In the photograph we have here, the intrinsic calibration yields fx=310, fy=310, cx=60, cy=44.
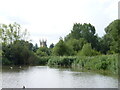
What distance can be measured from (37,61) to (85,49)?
10800 mm

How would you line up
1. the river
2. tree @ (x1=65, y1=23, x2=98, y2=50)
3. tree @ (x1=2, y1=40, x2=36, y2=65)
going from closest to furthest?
the river, tree @ (x1=2, y1=40, x2=36, y2=65), tree @ (x1=65, y1=23, x2=98, y2=50)

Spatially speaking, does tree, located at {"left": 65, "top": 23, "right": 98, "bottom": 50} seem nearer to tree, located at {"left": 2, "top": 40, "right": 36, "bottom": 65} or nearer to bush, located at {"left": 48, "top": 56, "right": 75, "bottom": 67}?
tree, located at {"left": 2, "top": 40, "right": 36, "bottom": 65}

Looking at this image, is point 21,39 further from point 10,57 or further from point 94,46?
point 94,46

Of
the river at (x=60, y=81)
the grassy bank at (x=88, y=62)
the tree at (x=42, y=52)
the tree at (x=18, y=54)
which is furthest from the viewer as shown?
the tree at (x=42, y=52)

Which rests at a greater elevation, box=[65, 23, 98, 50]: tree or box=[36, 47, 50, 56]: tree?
box=[65, 23, 98, 50]: tree

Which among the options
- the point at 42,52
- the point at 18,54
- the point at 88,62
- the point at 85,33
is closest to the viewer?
the point at 88,62

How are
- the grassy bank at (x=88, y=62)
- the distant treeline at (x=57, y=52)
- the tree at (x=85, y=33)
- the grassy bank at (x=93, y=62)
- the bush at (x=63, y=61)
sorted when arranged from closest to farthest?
1. the grassy bank at (x=93, y=62)
2. the grassy bank at (x=88, y=62)
3. the distant treeline at (x=57, y=52)
4. the bush at (x=63, y=61)
5. the tree at (x=85, y=33)

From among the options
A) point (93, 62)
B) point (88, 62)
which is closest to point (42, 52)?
point (88, 62)

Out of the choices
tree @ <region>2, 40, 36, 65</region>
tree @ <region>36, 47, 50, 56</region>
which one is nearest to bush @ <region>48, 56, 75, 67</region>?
Result: tree @ <region>2, 40, 36, 65</region>

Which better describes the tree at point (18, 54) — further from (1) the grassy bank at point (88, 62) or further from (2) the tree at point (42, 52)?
(2) the tree at point (42, 52)

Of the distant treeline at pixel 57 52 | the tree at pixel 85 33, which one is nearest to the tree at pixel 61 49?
the distant treeline at pixel 57 52

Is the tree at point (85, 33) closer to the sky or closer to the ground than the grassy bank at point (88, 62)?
closer to the sky

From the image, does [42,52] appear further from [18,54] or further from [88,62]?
[88,62]

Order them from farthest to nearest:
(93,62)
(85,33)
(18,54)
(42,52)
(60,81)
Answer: (85,33) → (42,52) → (18,54) → (93,62) → (60,81)
